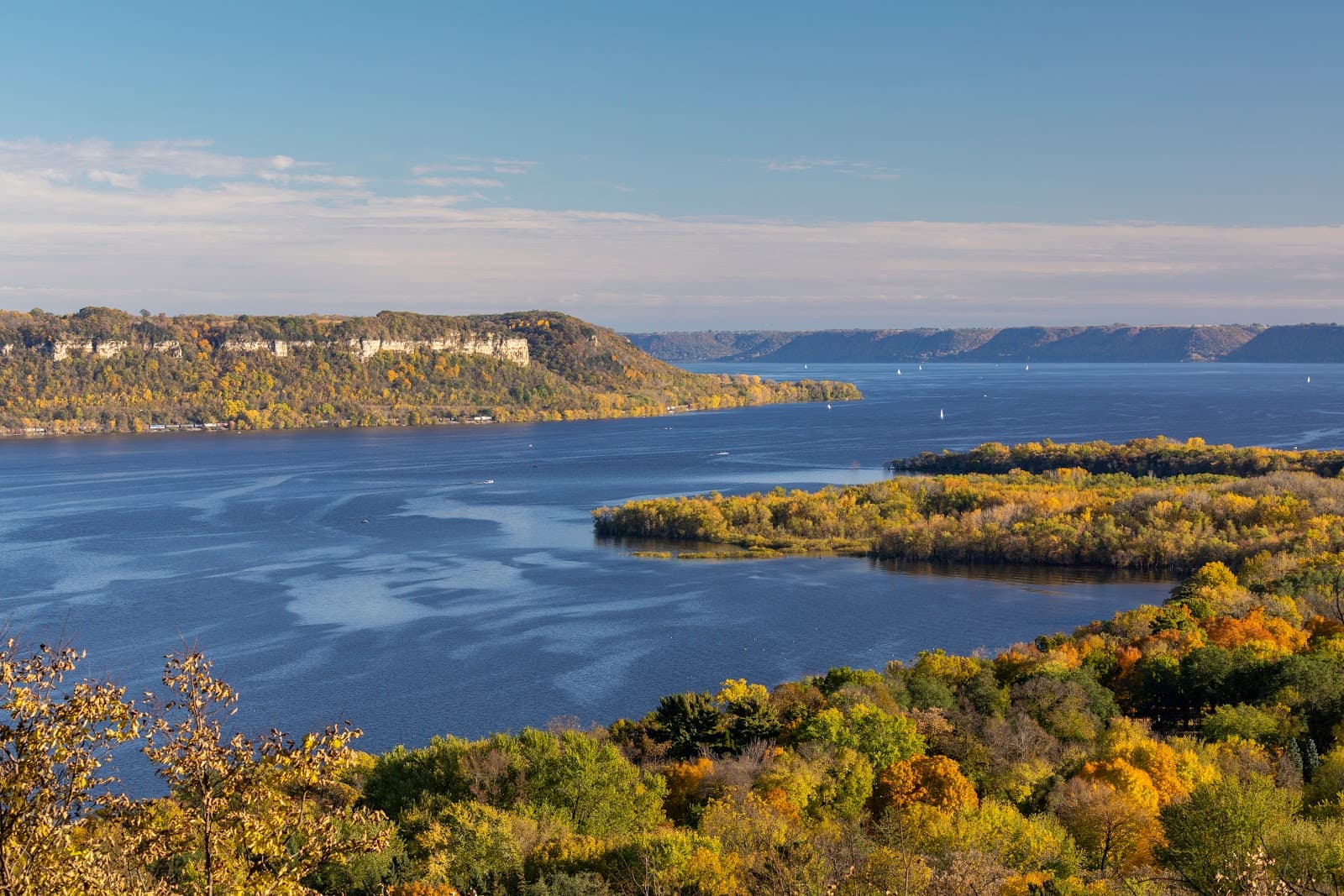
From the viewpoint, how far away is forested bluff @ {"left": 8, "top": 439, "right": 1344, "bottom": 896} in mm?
8086

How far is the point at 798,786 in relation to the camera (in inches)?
961

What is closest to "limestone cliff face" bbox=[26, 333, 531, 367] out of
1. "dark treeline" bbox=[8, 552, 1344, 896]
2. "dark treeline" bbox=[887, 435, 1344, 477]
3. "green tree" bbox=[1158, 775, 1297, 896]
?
"dark treeline" bbox=[887, 435, 1344, 477]

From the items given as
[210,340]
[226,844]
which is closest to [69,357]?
[210,340]

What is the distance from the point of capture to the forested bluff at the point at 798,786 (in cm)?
→ 809

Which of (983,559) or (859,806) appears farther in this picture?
(983,559)

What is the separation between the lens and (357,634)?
47.3 meters

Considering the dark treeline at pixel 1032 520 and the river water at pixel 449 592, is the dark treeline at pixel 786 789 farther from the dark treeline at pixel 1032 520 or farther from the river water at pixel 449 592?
the dark treeline at pixel 1032 520

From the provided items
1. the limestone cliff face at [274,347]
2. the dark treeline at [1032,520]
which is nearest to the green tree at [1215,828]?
the dark treeline at [1032,520]

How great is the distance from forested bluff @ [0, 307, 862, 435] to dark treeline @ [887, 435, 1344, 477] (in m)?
91.6

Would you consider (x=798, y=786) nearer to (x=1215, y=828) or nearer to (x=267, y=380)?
(x=1215, y=828)

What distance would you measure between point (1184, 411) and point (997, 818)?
146998 millimetres

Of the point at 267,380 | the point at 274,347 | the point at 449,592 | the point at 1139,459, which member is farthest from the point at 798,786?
the point at 274,347

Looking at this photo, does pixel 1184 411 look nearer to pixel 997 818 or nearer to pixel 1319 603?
pixel 1319 603

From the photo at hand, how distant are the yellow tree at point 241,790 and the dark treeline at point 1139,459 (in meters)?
79.3
